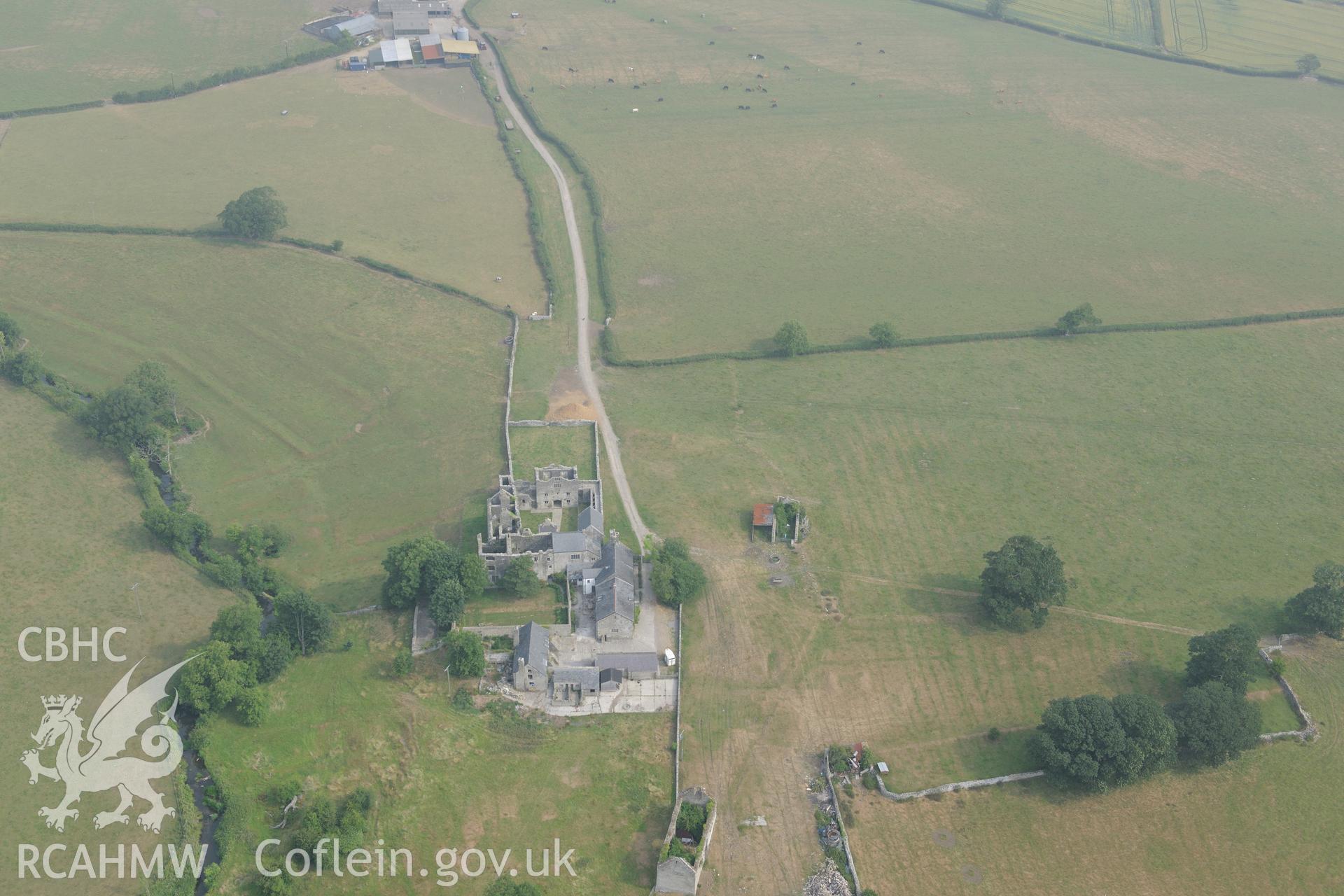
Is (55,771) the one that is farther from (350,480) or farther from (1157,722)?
(1157,722)

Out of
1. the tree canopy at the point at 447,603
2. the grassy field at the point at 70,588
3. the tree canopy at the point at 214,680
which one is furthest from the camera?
the tree canopy at the point at 447,603

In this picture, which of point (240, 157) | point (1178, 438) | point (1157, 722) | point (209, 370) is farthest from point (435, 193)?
point (1157, 722)

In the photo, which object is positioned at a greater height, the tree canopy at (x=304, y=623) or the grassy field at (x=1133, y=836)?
the tree canopy at (x=304, y=623)

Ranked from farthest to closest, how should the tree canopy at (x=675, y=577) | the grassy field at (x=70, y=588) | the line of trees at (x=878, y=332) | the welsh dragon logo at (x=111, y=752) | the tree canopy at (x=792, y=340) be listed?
the line of trees at (x=878, y=332) < the tree canopy at (x=792, y=340) < the tree canopy at (x=675, y=577) < the grassy field at (x=70, y=588) < the welsh dragon logo at (x=111, y=752)

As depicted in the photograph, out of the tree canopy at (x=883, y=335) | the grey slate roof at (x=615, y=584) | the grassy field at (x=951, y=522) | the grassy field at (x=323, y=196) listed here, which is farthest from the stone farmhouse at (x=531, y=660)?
the tree canopy at (x=883, y=335)

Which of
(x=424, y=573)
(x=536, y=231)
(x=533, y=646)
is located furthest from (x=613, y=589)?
(x=536, y=231)

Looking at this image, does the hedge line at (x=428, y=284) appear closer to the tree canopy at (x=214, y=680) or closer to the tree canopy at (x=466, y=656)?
the tree canopy at (x=466, y=656)

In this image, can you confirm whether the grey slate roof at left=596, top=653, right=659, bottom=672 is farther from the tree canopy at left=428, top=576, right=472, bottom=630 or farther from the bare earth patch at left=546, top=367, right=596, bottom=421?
the bare earth patch at left=546, top=367, right=596, bottom=421
